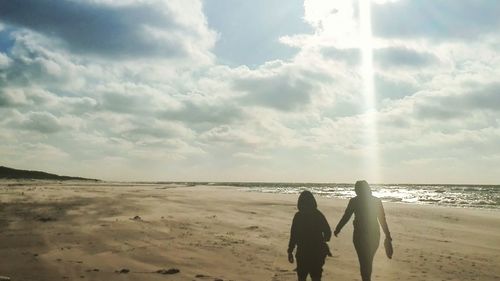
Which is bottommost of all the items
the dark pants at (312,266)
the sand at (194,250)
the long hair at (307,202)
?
the sand at (194,250)

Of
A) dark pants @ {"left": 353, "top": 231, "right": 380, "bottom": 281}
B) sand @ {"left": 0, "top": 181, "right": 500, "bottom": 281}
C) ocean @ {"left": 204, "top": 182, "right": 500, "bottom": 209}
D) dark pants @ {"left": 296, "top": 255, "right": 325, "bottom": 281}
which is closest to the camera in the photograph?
dark pants @ {"left": 296, "top": 255, "right": 325, "bottom": 281}

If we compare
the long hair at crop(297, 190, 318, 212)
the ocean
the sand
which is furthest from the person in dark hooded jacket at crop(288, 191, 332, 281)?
the ocean

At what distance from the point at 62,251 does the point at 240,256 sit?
451 centimetres

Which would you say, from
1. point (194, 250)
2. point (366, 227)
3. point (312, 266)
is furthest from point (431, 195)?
point (312, 266)

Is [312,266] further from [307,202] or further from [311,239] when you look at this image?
[307,202]

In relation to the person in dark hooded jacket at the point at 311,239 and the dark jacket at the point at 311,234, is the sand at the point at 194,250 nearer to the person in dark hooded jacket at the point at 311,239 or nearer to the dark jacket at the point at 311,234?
the person in dark hooded jacket at the point at 311,239

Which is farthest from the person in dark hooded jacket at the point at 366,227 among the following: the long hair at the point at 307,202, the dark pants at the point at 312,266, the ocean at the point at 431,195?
the ocean at the point at 431,195

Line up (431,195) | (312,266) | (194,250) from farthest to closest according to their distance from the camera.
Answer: (431,195) → (194,250) → (312,266)

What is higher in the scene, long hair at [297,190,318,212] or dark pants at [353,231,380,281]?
long hair at [297,190,318,212]

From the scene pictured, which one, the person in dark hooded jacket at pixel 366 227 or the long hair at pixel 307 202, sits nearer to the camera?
the long hair at pixel 307 202

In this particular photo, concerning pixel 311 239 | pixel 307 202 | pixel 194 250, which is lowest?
pixel 194 250

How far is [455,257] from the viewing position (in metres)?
12.7

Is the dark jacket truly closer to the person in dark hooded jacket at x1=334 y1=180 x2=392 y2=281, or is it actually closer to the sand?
the person in dark hooded jacket at x1=334 y1=180 x2=392 y2=281

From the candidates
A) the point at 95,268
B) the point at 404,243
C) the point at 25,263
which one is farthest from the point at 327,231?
the point at 404,243
